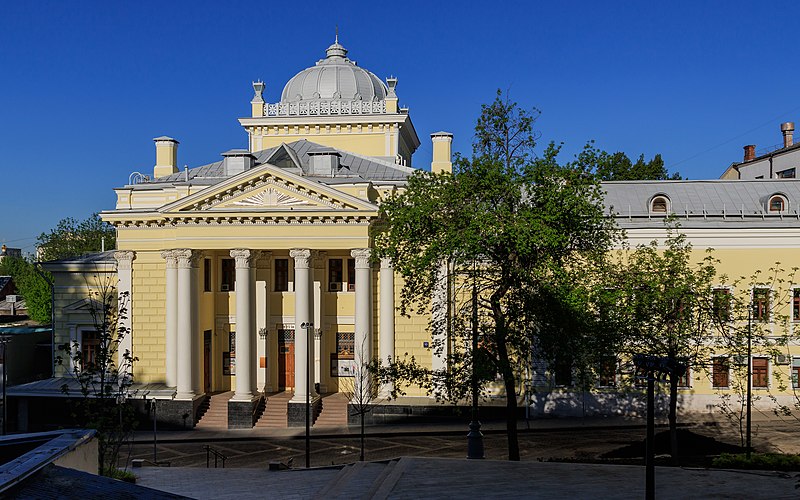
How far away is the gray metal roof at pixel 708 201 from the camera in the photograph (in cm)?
3881

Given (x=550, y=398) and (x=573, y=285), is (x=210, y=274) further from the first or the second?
(x=573, y=285)

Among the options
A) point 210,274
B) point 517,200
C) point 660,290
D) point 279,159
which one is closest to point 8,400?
point 210,274

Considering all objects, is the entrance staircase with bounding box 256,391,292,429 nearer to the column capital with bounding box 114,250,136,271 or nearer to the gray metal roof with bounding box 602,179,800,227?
the column capital with bounding box 114,250,136,271

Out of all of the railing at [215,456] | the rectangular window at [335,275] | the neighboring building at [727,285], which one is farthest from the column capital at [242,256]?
the neighboring building at [727,285]

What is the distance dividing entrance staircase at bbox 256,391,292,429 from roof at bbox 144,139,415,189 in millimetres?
10656

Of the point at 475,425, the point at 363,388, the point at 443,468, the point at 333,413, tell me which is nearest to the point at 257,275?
the point at 333,413

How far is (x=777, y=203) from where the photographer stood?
40.4 meters

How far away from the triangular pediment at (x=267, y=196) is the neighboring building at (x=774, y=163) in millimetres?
31028

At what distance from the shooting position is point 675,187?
1684 inches

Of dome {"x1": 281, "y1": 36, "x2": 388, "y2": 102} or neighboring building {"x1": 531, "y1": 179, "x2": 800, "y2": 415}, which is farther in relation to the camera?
dome {"x1": 281, "y1": 36, "x2": 388, "y2": 102}

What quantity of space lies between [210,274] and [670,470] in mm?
26479

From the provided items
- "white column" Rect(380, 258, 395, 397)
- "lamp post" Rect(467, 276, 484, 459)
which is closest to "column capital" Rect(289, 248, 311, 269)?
"white column" Rect(380, 258, 395, 397)

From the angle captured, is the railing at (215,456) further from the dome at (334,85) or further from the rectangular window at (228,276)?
the dome at (334,85)

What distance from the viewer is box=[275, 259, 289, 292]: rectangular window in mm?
41594
